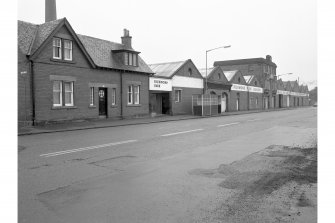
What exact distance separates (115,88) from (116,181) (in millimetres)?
21859

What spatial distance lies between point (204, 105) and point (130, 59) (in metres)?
11.5

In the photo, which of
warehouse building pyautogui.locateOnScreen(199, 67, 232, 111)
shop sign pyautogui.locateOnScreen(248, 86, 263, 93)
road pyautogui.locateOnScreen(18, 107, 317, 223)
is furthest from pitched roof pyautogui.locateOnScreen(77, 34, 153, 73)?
shop sign pyautogui.locateOnScreen(248, 86, 263, 93)

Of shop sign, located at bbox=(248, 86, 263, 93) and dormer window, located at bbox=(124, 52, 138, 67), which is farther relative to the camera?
shop sign, located at bbox=(248, 86, 263, 93)

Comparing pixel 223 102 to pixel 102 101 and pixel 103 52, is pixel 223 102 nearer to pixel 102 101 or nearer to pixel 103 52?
pixel 103 52

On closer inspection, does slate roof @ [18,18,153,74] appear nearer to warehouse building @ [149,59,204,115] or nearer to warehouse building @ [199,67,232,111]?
warehouse building @ [149,59,204,115]

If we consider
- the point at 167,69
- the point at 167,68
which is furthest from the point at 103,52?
the point at 167,68

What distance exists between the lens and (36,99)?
21.4 metres

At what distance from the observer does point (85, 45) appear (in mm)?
27484

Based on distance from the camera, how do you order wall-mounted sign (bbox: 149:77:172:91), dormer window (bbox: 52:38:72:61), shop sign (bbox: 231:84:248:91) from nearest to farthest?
dormer window (bbox: 52:38:72:61) < wall-mounted sign (bbox: 149:77:172:91) < shop sign (bbox: 231:84:248:91)

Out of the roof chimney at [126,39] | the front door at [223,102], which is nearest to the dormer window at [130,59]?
the roof chimney at [126,39]

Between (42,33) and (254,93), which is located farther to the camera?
(254,93)

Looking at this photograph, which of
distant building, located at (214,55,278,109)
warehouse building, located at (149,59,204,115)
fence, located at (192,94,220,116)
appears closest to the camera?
warehouse building, located at (149,59,204,115)

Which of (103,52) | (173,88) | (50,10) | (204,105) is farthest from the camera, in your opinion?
(204,105)

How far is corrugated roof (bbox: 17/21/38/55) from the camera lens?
21.4 meters
